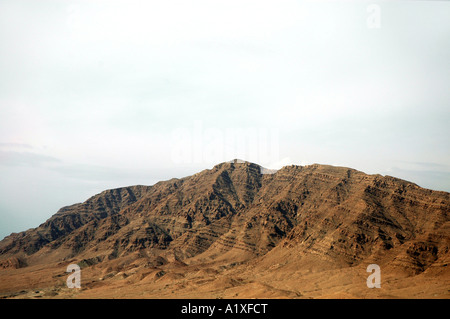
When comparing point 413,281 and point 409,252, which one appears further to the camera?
point 409,252

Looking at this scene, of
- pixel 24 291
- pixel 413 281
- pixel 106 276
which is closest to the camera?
pixel 413 281

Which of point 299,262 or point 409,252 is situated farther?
point 299,262

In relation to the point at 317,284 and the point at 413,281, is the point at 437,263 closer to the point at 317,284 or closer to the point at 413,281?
the point at 413,281
